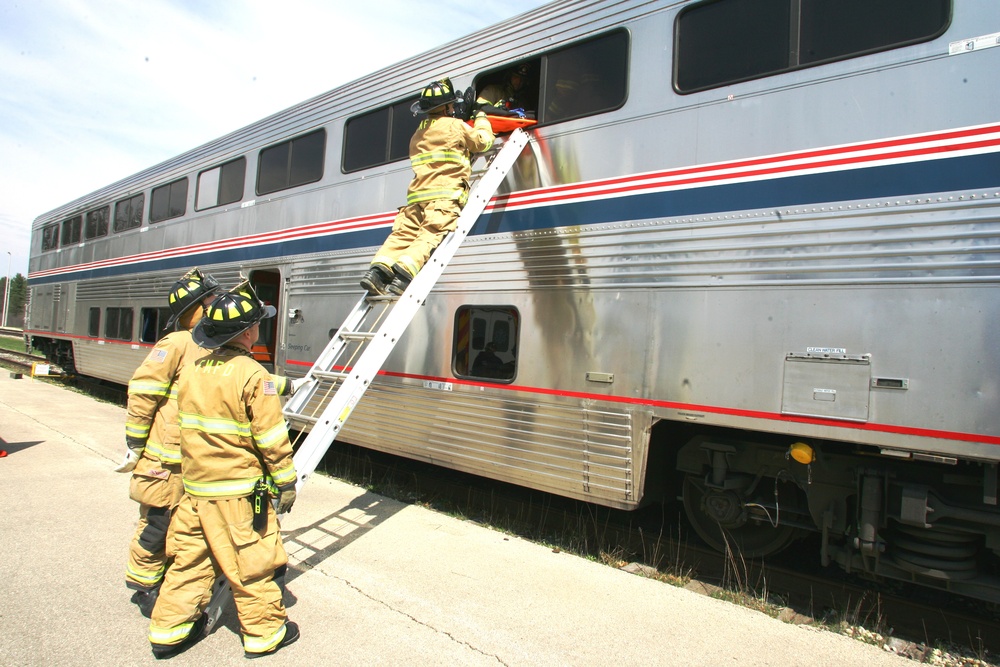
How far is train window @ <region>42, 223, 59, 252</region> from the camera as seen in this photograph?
1459cm

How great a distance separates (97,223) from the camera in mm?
12367

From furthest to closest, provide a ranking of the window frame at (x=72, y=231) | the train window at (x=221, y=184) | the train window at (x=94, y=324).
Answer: the window frame at (x=72, y=231), the train window at (x=94, y=324), the train window at (x=221, y=184)

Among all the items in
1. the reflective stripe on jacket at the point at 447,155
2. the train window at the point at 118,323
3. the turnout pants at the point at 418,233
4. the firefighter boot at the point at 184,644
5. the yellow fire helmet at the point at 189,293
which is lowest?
the firefighter boot at the point at 184,644

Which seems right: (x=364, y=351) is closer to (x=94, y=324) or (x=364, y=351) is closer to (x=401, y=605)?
(x=401, y=605)

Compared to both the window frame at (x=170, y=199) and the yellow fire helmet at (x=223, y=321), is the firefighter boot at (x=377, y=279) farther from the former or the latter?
the window frame at (x=170, y=199)

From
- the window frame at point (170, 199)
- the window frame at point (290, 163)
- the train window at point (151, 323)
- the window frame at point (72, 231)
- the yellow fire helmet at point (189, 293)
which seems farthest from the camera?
the window frame at point (72, 231)

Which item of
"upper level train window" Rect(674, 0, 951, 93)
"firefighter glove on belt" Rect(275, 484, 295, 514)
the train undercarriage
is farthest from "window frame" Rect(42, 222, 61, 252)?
the train undercarriage

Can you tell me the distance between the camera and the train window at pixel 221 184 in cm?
820

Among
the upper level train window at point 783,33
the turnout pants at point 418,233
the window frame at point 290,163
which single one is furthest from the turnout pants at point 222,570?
the window frame at point 290,163

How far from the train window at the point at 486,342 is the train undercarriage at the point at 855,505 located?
4.95 feet

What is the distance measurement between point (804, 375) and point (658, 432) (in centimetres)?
127

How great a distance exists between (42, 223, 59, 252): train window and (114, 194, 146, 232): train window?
14.0 feet

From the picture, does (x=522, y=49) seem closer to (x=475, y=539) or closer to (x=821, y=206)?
(x=821, y=206)

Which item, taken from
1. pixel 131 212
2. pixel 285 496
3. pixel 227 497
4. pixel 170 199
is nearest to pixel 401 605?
pixel 285 496
